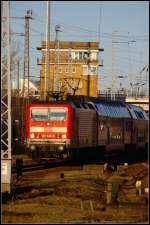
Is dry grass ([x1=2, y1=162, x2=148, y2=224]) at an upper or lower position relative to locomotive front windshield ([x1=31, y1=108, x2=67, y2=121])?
lower

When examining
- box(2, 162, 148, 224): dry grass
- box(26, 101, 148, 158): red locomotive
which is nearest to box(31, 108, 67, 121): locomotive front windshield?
box(26, 101, 148, 158): red locomotive

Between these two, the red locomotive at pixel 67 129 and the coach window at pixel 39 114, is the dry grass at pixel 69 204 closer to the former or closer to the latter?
the red locomotive at pixel 67 129

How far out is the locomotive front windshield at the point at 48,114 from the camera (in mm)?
32312

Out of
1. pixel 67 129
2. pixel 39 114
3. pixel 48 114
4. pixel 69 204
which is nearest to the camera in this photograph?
pixel 69 204

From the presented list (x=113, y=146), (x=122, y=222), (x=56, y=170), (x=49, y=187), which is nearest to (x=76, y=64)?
(x=113, y=146)

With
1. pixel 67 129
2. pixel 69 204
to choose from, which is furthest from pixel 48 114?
pixel 69 204

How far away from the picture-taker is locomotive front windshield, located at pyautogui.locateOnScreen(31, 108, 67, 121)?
3231cm

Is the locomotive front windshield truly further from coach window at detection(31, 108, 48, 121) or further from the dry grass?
the dry grass

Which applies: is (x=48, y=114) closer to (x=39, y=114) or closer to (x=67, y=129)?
(x=39, y=114)

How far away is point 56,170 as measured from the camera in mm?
30016

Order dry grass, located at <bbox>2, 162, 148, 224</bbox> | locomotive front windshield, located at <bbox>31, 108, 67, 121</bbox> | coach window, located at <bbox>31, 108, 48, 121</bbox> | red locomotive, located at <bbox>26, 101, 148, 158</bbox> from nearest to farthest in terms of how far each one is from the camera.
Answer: dry grass, located at <bbox>2, 162, 148, 224</bbox>, red locomotive, located at <bbox>26, 101, 148, 158</bbox>, locomotive front windshield, located at <bbox>31, 108, 67, 121</bbox>, coach window, located at <bbox>31, 108, 48, 121</bbox>

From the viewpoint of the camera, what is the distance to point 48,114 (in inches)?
1287

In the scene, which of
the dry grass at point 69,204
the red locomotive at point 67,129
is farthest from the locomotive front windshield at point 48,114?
the dry grass at point 69,204

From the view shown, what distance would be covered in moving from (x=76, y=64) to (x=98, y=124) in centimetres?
6513
